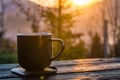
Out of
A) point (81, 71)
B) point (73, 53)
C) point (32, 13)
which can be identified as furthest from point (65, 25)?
point (81, 71)

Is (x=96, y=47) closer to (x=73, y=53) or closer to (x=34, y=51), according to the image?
(x=73, y=53)

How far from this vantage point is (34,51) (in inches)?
46.1

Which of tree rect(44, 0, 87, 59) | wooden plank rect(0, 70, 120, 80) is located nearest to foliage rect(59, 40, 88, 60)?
tree rect(44, 0, 87, 59)

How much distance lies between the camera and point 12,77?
1142mm

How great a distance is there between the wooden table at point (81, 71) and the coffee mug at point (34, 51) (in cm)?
5

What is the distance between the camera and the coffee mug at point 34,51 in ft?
3.84

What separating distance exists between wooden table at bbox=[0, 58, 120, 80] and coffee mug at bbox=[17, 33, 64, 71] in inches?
1.9

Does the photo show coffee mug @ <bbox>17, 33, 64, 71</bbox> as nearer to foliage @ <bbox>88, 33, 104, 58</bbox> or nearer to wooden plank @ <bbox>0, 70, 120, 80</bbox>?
wooden plank @ <bbox>0, 70, 120, 80</bbox>

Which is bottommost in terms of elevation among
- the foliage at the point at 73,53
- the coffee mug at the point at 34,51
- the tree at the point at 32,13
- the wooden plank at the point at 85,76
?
the foliage at the point at 73,53

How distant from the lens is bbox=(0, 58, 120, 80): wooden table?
1.13 metres

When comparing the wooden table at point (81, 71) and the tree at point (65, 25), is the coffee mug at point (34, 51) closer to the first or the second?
the wooden table at point (81, 71)

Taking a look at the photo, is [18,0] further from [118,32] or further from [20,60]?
[20,60]

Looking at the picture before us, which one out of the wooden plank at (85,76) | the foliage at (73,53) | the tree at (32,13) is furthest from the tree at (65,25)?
the wooden plank at (85,76)

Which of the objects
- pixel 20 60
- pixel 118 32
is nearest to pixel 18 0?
pixel 118 32
